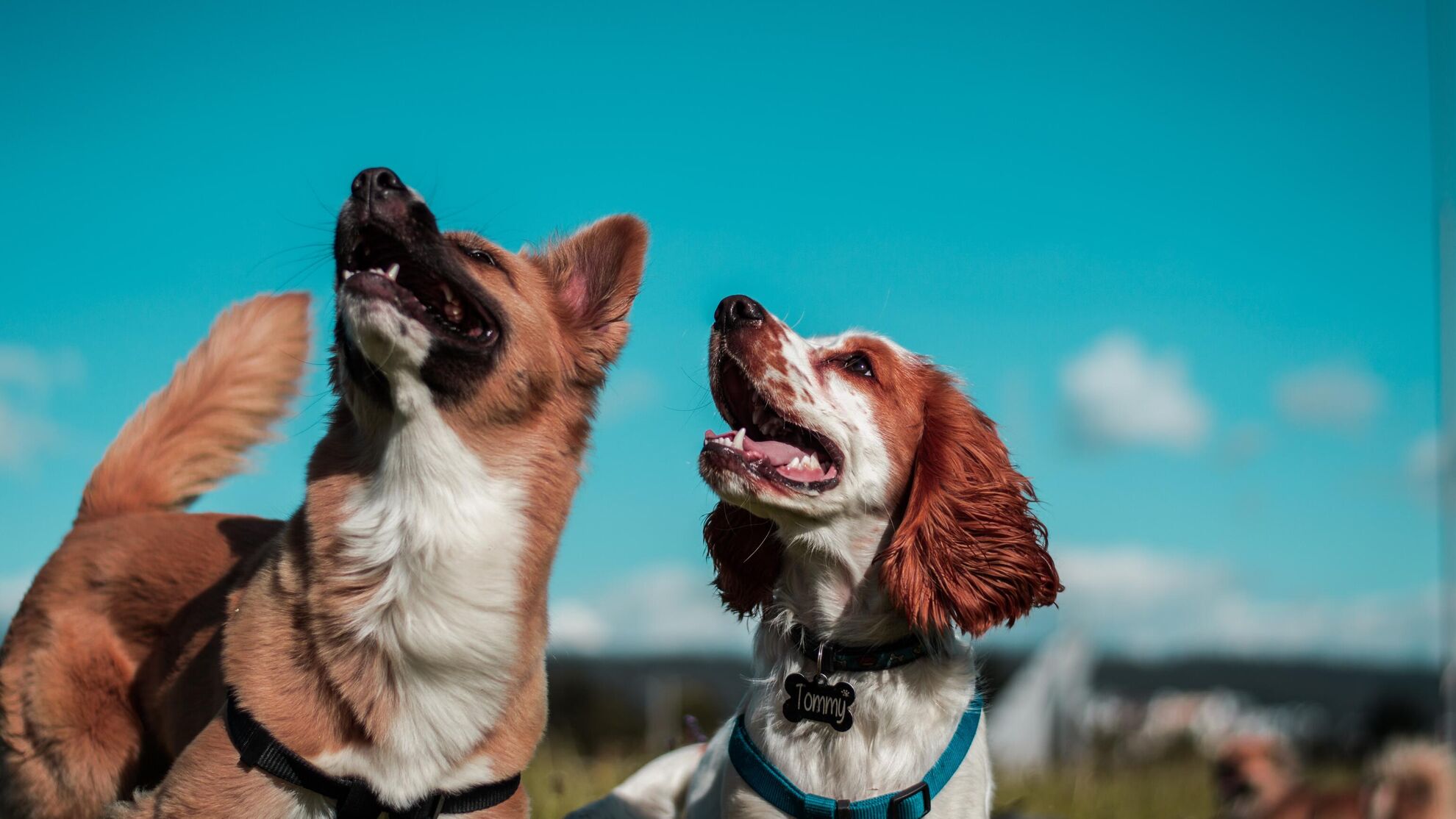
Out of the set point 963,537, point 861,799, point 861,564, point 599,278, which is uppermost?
point 599,278

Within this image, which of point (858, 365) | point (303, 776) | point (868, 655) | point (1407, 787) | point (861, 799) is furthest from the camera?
point (858, 365)

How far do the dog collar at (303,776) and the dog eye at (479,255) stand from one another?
1753 mm

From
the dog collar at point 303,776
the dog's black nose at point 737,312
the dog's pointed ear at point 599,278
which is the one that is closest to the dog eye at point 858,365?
the dog's black nose at point 737,312

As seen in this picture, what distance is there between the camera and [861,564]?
432cm

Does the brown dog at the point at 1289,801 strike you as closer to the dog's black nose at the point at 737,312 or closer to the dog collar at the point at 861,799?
the dog collar at the point at 861,799

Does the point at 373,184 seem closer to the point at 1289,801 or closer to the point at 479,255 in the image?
the point at 479,255

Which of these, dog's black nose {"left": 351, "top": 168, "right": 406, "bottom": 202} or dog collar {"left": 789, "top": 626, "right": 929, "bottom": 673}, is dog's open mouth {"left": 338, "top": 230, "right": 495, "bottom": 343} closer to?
dog's black nose {"left": 351, "top": 168, "right": 406, "bottom": 202}

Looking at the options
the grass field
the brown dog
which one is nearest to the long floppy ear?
the brown dog

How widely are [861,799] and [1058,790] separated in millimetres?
3959

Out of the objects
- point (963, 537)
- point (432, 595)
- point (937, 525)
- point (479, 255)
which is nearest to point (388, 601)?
point (432, 595)

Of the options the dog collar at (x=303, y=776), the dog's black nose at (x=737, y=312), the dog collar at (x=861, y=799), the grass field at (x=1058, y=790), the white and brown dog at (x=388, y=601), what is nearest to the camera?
the dog collar at (x=303, y=776)

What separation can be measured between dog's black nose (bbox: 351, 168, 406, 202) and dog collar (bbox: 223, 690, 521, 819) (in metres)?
1.72

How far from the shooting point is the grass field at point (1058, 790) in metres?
6.64

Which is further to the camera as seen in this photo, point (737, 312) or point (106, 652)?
point (106, 652)
